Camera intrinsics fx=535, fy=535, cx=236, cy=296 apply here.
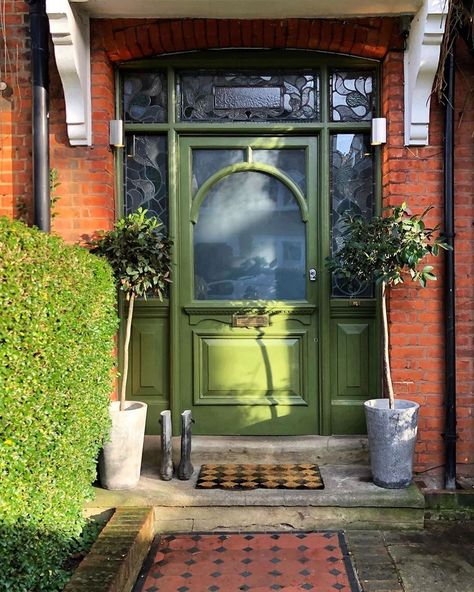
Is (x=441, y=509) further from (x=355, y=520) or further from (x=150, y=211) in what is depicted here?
(x=150, y=211)

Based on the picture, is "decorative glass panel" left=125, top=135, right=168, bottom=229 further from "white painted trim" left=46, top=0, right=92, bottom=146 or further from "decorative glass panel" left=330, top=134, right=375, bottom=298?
"decorative glass panel" left=330, top=134, right=375, bottom=298

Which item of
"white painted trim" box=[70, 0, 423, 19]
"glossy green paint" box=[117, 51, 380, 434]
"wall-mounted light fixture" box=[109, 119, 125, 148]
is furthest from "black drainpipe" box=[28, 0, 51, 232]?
"glossy green paint" box=[117, 51, 380, 434]

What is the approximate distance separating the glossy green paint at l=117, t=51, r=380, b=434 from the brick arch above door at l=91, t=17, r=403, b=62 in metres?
0.15

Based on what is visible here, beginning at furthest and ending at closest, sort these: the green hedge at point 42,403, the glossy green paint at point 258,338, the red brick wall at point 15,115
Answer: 1. the glossy green paint at point 258,338
2. the red brick wall at point 15,115
3. the green hedge at point 42,403

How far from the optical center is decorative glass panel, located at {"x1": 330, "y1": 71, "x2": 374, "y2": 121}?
4.20 m

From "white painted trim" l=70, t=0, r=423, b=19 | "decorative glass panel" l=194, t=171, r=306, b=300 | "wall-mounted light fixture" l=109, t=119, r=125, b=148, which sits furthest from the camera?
"decorative glass panel" l=194, t=171, r=306, b=300

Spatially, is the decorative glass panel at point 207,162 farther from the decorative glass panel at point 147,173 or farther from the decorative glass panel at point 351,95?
the decorative glass panel at point 351,95

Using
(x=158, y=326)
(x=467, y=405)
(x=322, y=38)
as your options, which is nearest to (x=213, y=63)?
(x=322, y=38)

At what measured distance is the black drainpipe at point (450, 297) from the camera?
3.80m

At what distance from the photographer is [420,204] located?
153 inches

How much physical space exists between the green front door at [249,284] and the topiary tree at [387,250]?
64 centimetres

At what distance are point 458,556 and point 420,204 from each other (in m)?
2.33

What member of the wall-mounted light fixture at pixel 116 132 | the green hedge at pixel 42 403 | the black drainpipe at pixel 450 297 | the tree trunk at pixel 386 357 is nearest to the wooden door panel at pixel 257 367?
the tree trunk at pixel 386 357

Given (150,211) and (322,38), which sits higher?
(322,38)
